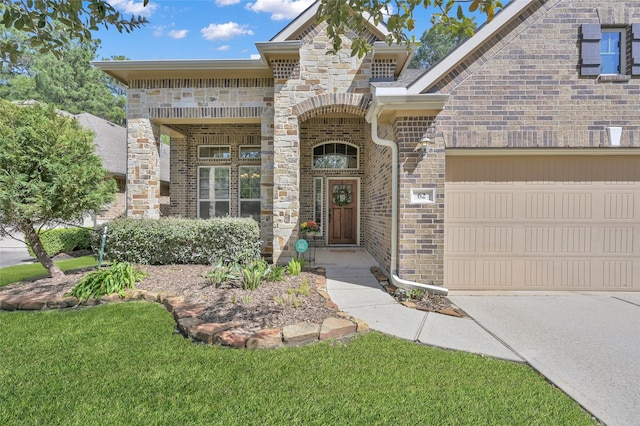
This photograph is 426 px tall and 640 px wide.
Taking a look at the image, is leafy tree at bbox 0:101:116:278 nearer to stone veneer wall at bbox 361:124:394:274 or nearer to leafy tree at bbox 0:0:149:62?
leafy tree at bbox 0:0:149:62

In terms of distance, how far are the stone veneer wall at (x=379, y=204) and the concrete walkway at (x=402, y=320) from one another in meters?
0.75

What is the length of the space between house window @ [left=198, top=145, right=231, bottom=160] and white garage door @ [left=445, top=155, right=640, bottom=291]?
7.30 m

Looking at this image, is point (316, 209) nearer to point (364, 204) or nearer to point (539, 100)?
point (364, 204)

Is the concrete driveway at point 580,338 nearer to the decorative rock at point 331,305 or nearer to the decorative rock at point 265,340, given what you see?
the decorative rock at point 331,305

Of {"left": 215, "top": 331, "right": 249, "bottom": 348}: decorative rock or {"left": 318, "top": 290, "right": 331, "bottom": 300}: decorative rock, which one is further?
{"left": 318, "top": 290, "right": 331, "bottom": 300}: decorative rock

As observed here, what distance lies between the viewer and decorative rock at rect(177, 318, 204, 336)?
11.7 ft

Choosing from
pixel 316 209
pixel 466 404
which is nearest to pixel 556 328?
pixel 466 404

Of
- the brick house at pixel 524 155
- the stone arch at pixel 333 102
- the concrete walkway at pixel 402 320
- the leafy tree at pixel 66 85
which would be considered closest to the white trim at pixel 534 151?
the brick house at pixel 524 155

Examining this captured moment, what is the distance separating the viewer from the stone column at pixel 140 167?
801cm

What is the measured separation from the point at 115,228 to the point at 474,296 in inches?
274

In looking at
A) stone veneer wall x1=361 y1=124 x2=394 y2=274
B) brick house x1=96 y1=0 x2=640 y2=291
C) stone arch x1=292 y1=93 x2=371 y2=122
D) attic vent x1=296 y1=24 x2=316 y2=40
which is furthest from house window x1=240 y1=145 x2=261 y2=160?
brick house x1=96 y1=0 x2=640 y2=291

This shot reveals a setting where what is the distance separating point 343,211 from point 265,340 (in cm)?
721

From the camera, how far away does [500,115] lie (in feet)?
16.6

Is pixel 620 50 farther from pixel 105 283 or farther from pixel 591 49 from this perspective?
pixel 105 283
